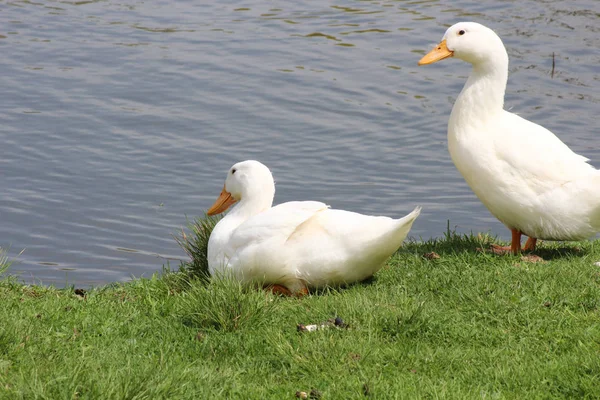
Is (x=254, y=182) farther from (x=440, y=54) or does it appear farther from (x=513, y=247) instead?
(x=513, y=247)

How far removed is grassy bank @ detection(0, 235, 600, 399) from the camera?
484 cm

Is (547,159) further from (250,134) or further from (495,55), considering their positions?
(250,134)

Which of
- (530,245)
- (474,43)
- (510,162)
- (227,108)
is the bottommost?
(227,108)

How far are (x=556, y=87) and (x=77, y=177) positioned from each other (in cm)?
799

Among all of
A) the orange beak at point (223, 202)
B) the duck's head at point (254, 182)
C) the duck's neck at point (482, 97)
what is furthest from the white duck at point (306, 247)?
the duck's neck at point (482, 97)

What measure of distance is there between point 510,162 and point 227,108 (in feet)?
24.4

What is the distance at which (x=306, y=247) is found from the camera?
6.91m

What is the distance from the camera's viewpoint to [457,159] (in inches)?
309

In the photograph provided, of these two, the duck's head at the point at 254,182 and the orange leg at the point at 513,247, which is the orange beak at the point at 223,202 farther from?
the orange leg at the point at 513,247

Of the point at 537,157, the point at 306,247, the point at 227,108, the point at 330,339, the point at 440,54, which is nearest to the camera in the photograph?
the point at 330,339

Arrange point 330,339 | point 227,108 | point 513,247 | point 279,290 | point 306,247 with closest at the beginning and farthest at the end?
point 330,339 → point 306,247 → point 279,290 → point 513,247 → point 227,108

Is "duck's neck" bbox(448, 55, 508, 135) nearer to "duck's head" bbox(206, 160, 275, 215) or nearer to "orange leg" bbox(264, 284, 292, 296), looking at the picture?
"duck's head" bbox(206, 160, 275, 215)

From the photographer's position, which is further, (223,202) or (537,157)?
(223,202)

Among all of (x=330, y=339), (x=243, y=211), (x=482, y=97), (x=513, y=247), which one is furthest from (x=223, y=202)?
(x=330, y=339)
